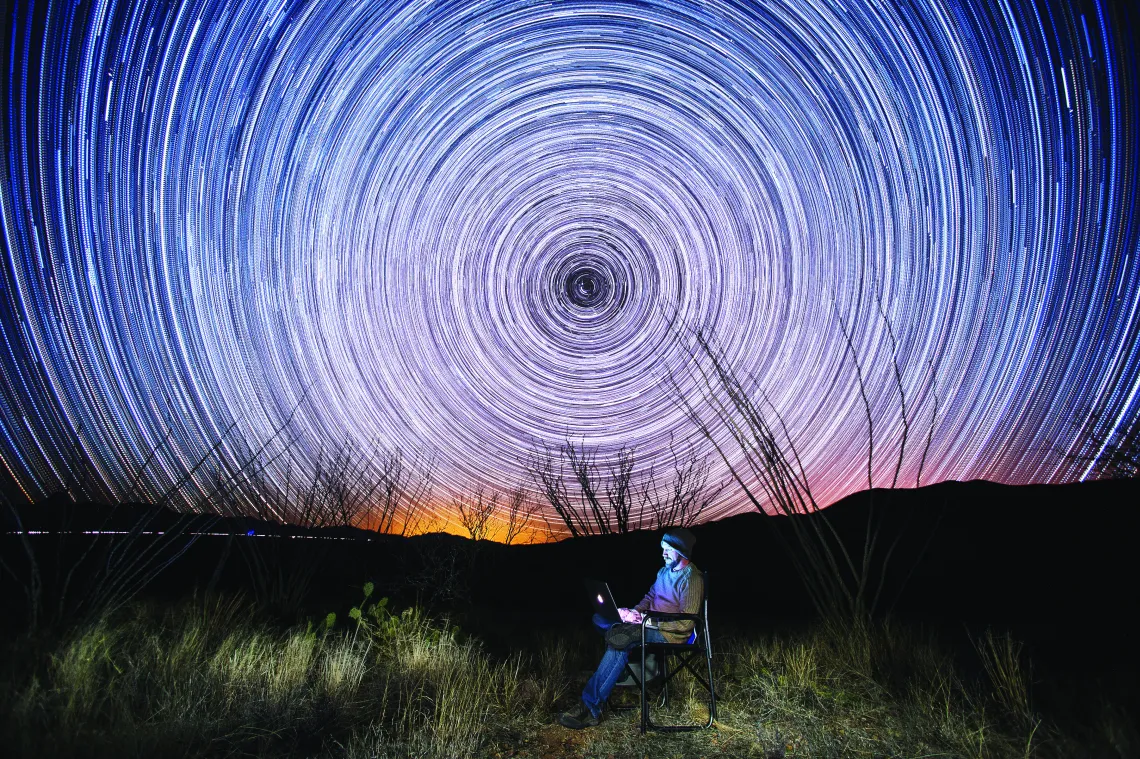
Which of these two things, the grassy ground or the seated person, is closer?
the grassy ground

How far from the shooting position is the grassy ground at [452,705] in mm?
3770

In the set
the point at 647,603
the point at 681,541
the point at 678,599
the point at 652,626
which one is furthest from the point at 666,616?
the point at 681,541

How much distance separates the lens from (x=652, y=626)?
5383mm

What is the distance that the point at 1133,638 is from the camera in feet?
23.1

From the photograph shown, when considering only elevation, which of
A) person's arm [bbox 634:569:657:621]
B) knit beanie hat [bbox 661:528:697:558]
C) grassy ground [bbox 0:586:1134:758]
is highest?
knit beanie hat [bbox 661:528:697:558]

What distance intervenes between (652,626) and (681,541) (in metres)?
0.81

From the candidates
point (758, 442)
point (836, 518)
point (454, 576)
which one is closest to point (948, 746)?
point (758, 442)

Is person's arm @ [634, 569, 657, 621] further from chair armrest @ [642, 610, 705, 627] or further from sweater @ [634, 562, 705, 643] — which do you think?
chair armrest @ [642, 610, 705, 627]

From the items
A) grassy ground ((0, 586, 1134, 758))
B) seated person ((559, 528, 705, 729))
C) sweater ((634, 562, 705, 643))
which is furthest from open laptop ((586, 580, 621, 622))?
grassy ground ((0, 586, 1134, 758))

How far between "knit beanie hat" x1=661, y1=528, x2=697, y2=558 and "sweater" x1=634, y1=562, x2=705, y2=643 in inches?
5.6

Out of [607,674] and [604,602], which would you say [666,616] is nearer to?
[604,602]

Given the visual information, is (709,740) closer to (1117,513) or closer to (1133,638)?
(1133,638)

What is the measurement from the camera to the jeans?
17.6 ft

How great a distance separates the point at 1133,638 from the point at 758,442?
4760 millimetres
